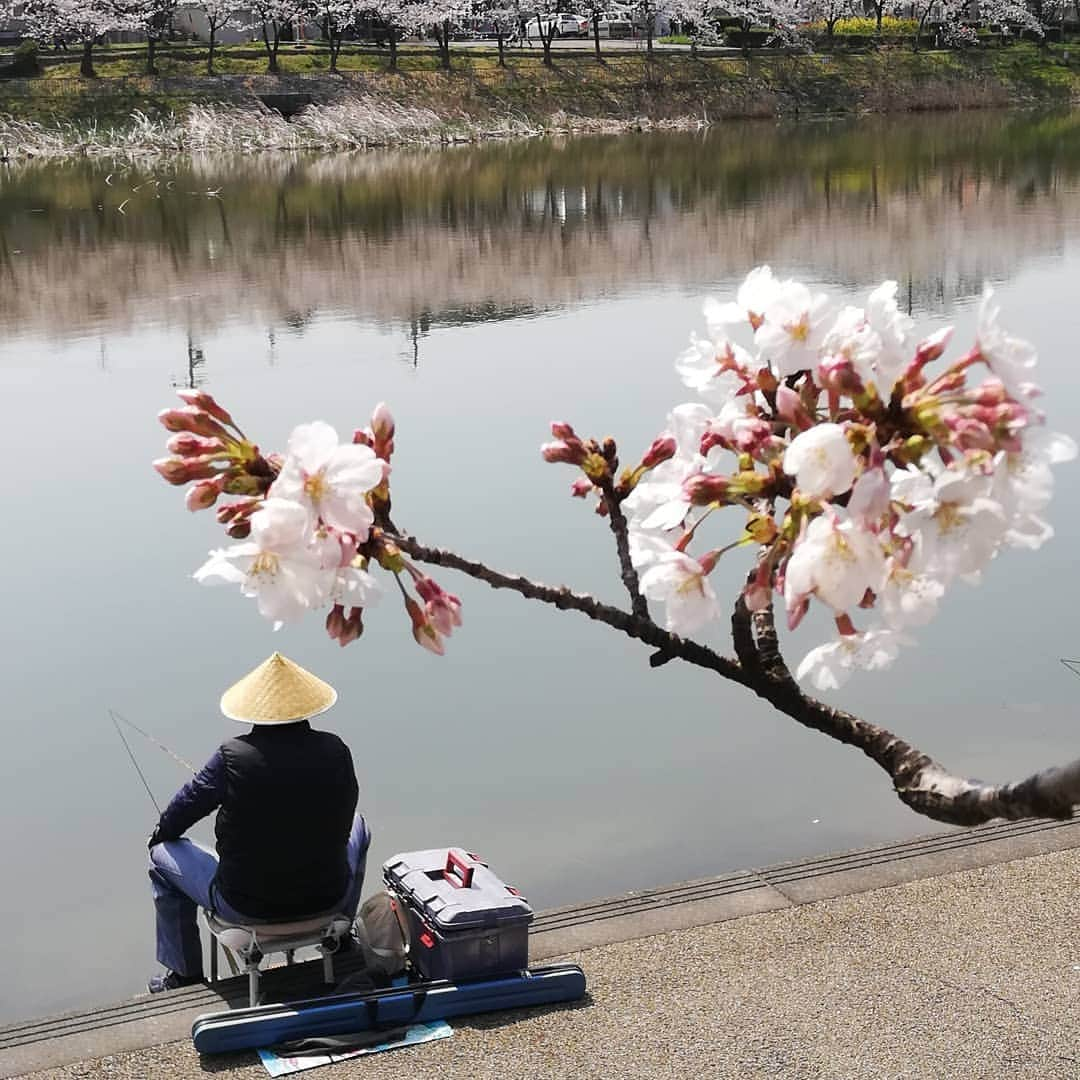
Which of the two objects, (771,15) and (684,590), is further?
(771,15)

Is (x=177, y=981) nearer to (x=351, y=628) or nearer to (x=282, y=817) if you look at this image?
(x=282, y=817)

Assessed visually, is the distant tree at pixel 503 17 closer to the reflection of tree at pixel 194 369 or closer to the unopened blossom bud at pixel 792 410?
the reflection of tree at pixel 194 369

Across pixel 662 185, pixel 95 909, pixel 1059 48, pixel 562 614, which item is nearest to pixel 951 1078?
pixel 95 909

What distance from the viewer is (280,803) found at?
14.7 feet

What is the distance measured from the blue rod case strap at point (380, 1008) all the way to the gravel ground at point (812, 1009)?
0.04 meters

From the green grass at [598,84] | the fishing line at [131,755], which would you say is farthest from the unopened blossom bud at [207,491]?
the green grass at [598,84]

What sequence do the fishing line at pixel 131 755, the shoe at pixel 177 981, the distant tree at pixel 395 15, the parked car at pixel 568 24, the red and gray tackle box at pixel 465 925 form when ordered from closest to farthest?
the red and gray tackle box at pixel 465 925 < the shoe at pixel 177 981 < the fishing line at pixel 131 755 < the distant tree at pixel 395 15 < the parked car at pixel 568 24

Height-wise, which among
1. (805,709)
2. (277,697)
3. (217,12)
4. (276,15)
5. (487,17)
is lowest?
(277,697)

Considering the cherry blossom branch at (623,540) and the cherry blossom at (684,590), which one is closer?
the cherry blossom at (684,590)

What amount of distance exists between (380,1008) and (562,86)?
38093 millimetres

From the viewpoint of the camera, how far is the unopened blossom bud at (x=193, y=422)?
4.86 ft

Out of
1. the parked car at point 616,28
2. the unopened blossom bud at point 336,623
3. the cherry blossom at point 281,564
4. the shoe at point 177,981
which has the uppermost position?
the cherry blossom at point 281,564

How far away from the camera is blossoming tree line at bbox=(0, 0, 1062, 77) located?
41.5 m

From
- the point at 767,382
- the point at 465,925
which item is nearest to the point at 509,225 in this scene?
the point at 465,925
